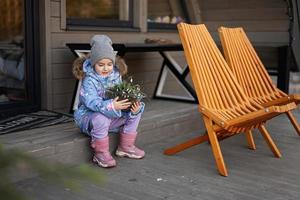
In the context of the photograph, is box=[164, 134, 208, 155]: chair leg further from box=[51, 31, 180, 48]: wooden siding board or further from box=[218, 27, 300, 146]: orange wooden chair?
box=[51, 31, 180, 48]: wooden siding board

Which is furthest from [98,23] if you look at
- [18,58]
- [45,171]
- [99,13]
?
[45,171]

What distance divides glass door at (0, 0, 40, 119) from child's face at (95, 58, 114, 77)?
106 cm

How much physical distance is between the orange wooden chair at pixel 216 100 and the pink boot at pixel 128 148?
0.26m

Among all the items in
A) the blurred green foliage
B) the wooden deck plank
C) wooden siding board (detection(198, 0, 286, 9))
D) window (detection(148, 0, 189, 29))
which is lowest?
the wooden deck plank

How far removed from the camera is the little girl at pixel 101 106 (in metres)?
2.88

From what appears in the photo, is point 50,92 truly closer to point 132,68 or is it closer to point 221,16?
point 132,68

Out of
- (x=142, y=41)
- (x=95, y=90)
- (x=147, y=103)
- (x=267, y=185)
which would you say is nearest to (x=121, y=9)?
(x=142, y=41)

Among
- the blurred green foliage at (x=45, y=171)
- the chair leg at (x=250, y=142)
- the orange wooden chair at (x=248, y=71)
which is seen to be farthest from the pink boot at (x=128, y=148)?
the blurred green foliage at (x=45, y=171)

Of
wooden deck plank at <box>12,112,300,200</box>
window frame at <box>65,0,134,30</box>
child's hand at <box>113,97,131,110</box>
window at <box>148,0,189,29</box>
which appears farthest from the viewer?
window at <box>148,0,189,29</box>

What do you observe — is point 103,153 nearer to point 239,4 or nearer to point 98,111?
point 98,111

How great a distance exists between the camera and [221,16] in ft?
19.7

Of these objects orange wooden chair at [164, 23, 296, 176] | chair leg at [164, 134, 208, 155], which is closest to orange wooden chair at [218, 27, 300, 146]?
orange wooden chair at [164, 23, 296, 176]

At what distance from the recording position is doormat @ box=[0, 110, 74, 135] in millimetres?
3281

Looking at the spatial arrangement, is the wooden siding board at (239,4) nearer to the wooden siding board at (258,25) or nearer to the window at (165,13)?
the wooden siding board at (258,25)
